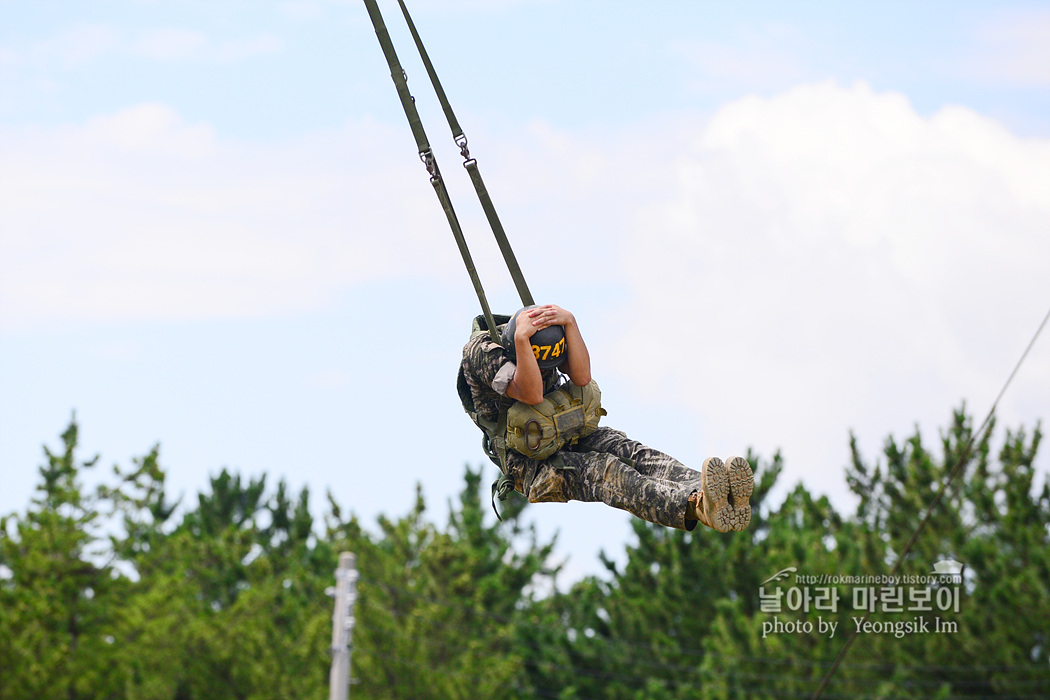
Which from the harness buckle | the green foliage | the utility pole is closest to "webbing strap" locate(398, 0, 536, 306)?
the harness buckle

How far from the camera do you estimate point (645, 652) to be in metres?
35.6

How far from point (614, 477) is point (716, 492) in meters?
0.86

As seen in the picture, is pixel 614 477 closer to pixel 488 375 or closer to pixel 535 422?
pixel 535 422

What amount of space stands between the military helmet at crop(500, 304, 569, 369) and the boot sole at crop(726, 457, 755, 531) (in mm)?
1261

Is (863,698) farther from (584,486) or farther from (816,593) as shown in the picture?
(584,486)

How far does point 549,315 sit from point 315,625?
23.6 m

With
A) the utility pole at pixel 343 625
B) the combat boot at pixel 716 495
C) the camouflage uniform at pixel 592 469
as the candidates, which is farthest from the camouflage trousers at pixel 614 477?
the utility pole at pixel 343 625

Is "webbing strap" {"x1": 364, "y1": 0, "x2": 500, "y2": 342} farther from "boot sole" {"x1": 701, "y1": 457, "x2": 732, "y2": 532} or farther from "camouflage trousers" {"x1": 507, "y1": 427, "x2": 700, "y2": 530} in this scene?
"boot sole" {"x1": 701, "y1": 457, "x2": 732, "y2": 532}

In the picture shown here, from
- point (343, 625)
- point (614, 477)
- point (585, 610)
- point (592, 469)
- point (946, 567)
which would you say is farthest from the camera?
point (585, 610)

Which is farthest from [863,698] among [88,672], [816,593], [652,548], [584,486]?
[584,486]

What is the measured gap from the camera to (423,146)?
7.62 m

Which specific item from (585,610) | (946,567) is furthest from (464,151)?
(585,610)

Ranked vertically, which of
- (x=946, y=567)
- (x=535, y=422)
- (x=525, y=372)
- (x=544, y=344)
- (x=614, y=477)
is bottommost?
(x=614, y=477)

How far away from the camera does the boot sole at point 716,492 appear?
7.26m
